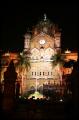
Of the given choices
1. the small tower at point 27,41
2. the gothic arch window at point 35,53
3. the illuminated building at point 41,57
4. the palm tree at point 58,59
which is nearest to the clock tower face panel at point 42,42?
the illuminated building at point 41,57

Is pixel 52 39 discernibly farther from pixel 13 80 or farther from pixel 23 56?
pixel 13 80

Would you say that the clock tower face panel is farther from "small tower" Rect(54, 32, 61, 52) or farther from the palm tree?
the palm tree

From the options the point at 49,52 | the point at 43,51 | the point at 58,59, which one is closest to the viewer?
the point at 58,59

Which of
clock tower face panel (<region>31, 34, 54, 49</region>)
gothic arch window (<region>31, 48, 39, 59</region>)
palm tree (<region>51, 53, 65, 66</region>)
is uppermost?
clock tower face panel (<region>31, 34, 54, 49</region>)

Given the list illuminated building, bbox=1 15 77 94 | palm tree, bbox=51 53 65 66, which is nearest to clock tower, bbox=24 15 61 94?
illuminated building, bbox=1 15 77 94

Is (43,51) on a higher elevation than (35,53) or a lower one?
higher

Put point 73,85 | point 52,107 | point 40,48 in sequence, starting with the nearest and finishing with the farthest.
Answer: point 73,85
point 52,107
point 40,48

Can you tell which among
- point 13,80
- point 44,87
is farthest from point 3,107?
point 44,87

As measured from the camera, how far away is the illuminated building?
4140cm

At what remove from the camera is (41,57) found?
42906 mm

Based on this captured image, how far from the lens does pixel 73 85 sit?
493 inches

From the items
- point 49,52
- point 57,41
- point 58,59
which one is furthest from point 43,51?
point 58,59

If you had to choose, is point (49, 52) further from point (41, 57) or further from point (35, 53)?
point (35, 53)

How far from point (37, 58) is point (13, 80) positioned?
29337 millimetres
